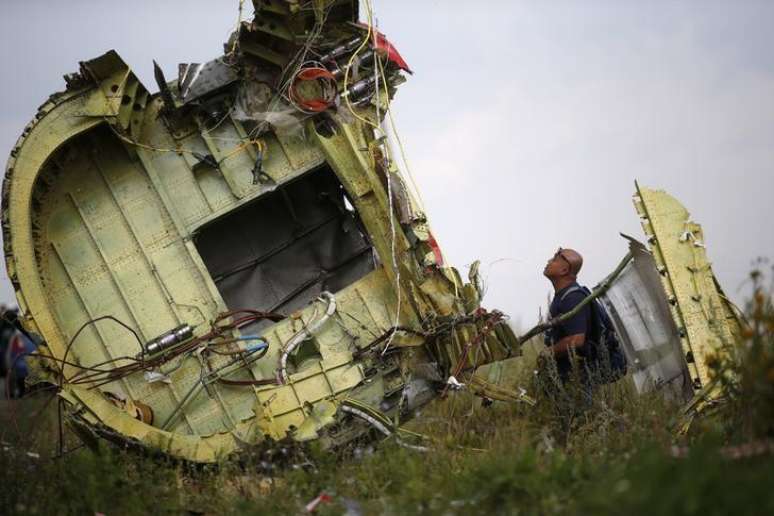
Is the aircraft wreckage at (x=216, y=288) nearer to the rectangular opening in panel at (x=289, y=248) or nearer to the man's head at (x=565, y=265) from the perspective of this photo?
the man's head at (x=565, y=265)

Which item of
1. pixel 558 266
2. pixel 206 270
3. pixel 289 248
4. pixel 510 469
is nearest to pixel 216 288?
pixel 206 270

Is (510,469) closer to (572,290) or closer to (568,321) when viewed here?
(568,321)

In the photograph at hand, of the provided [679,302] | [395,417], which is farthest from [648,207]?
[395,417]

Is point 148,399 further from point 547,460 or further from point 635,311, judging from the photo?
point 635,311

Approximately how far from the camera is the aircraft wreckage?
700 cm

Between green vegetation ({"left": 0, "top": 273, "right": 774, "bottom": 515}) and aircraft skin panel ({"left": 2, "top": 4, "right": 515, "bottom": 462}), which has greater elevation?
aircraft skin panel ({"left": 2, "top": 4, "right": 515, "bottom": 462})

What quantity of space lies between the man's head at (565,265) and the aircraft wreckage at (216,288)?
409mm

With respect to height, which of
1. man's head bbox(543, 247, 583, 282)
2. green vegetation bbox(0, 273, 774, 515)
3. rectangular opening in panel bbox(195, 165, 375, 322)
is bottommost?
green vegetation bbox(0, 273, 774, 515)

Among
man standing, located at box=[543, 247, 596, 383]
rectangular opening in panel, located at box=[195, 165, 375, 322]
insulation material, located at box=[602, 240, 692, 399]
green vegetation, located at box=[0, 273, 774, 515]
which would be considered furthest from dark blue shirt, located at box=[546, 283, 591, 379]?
rectangular opening in panel, located at box=[195, 165, 375, 322]

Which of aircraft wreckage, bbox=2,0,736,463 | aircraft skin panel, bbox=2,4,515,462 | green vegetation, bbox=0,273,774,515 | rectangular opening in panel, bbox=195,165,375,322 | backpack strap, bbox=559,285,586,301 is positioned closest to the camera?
green vegetation, bbox=0,273,774,515

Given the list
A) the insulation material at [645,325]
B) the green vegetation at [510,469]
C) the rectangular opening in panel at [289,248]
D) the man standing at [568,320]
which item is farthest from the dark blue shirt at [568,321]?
the rectangular opening in panel at [289,248]

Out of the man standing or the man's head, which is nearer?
the man standing

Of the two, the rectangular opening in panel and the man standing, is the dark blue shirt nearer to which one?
the man standing

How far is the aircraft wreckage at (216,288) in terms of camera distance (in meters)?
7.00
